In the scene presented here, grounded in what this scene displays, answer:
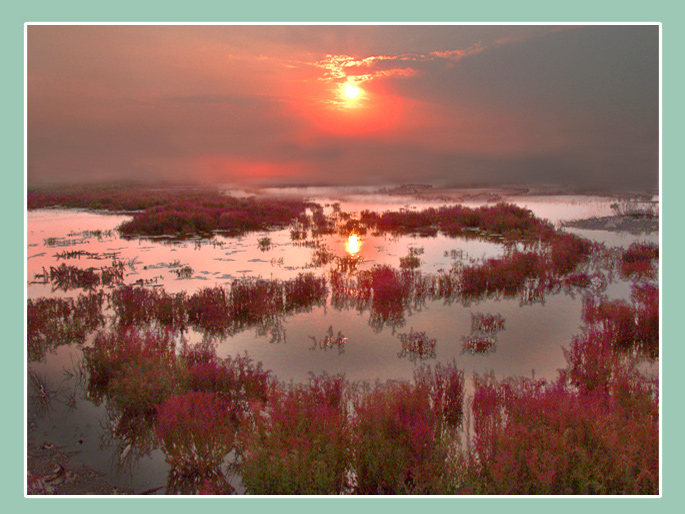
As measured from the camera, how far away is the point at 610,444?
3.49 m

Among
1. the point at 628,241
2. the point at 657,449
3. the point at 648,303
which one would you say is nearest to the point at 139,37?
the point at 657,449

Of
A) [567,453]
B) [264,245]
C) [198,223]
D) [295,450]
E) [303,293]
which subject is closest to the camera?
[295,450]

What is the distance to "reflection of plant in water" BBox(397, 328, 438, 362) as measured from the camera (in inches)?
250

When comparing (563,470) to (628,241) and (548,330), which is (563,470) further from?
(628,241)

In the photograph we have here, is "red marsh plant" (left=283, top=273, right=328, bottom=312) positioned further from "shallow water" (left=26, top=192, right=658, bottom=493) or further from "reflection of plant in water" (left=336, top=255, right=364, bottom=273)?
"reflection of plant in water" (left=336, top=255, right=364, bottom=273)

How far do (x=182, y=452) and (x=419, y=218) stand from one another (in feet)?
58.2

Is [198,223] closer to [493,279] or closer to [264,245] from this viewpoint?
[264,245]

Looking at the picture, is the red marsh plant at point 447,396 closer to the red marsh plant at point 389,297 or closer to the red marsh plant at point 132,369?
the red marsh plant at point 389,297

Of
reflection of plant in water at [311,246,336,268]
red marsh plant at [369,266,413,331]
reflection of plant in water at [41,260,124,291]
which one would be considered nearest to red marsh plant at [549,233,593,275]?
red marsh plant at [369,266,413,331]

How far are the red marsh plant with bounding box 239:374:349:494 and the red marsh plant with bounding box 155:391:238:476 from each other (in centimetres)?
20

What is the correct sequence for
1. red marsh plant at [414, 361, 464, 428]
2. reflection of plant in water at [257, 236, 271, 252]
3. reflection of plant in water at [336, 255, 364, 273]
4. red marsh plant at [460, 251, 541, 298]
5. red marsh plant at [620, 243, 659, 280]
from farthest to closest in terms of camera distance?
reflection of plant in water at [257, 236, 271, 252] → reflection of plant in water at [336, 255, 364, 273] → red marsh plant at [620, 243, 659, 280] → red marsh plant at [460, 251, 541, 298] → red marsh plant at [414, 361, 464, 428]

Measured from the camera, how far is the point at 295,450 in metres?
3.38

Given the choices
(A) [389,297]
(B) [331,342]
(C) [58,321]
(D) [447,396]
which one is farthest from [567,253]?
(C) [58,321]

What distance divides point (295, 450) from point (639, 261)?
10.9m
